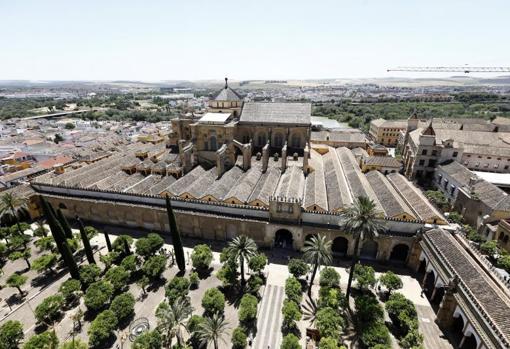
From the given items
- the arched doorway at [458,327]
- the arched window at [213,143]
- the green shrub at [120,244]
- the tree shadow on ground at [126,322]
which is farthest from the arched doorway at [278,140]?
the tree shadow on ground at [126,322]

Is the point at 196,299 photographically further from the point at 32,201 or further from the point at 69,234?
the point at 32,201

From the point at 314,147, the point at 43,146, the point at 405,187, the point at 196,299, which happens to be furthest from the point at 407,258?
the point at 43,146

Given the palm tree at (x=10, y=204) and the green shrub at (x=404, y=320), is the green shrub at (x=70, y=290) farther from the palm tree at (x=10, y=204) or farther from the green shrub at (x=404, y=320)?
the green shrub at (x=404, y=320)

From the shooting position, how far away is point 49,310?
117 feet

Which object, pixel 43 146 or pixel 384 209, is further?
pixel 43 146

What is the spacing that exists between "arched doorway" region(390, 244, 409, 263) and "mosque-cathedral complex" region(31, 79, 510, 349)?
16 cm

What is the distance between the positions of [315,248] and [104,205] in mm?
44668

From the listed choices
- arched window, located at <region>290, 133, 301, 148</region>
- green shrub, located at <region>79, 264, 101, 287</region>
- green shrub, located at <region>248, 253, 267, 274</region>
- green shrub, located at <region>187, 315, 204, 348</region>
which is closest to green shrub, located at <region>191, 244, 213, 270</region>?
green shrub, located at <region>248, 253, 267, 274</region>

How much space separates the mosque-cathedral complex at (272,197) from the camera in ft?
118

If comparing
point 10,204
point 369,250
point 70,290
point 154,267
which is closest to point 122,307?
point 154,267

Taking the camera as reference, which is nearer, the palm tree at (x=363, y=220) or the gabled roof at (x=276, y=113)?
the palm tree at (x=363, y=220)

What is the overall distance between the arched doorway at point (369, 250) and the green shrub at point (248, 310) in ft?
78.5

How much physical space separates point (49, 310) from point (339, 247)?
146 ft

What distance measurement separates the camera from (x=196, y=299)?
134 ft
